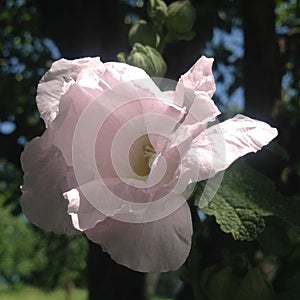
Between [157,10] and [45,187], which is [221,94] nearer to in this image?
[157,10]

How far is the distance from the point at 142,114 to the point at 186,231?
92 mm

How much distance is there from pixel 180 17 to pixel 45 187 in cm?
27

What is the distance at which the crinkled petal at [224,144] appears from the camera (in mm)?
416

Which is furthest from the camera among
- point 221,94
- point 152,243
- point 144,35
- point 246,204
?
point 221,94

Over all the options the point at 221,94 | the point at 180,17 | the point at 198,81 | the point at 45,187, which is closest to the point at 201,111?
the point at 198,81

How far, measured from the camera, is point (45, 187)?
477mm

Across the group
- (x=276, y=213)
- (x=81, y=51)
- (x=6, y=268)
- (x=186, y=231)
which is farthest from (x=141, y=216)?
(x=6, y=268)

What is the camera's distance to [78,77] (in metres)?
0.45

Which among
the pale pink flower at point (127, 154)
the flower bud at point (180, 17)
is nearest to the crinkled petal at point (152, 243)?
the pale pink flower at point (127, 154)

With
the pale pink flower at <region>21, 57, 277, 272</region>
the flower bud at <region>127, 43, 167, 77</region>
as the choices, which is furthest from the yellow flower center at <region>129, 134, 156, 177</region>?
the flower bud at <region>127, 43, 167, 77</region>

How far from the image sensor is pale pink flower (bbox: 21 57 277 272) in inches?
16.6

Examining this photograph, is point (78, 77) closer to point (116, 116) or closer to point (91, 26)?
point (116, 116)

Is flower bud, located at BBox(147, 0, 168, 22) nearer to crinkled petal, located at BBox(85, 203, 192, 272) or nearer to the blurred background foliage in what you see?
the blurred background foliage

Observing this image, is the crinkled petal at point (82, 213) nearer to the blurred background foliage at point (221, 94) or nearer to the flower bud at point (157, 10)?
the blurred background foliage at point (221, 94)
